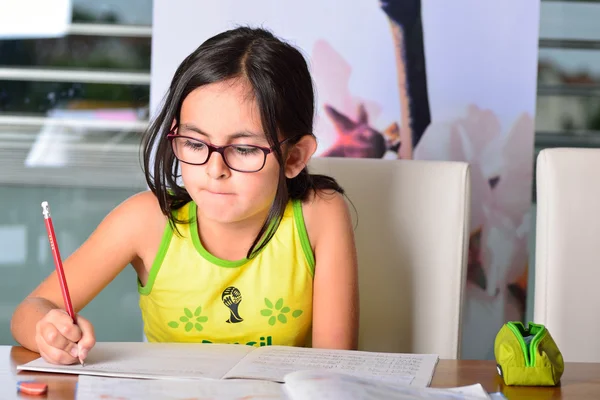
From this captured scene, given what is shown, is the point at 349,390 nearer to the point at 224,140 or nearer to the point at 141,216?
the point at 224,140

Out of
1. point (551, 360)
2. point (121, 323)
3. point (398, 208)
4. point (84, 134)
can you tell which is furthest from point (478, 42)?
point (551, 360)

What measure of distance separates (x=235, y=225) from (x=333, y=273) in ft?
0.62

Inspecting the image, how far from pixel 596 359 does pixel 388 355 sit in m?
0.59

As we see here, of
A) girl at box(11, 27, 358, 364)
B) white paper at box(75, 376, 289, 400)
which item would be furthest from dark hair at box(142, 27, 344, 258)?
white paper at box(75, 376, 289, 400)

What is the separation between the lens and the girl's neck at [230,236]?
1.47 m

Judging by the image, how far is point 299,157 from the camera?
1.42 metres

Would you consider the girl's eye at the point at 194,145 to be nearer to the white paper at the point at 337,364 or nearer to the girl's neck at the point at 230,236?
the girl's neck at the point at 230,236

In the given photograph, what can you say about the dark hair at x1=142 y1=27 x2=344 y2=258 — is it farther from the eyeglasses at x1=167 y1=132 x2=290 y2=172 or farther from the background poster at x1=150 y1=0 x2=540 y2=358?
the background poster at x1=150 y1=0 x2=540 y2=358

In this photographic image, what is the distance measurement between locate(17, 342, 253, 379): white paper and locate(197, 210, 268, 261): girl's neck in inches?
13.8

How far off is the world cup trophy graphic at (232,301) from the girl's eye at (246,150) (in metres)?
0.27

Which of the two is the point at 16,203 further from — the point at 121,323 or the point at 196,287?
the point at 196,287

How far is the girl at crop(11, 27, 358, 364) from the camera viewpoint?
1293mm

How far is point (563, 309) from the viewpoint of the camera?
1.49m

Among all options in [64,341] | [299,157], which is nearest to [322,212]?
[299,157]
